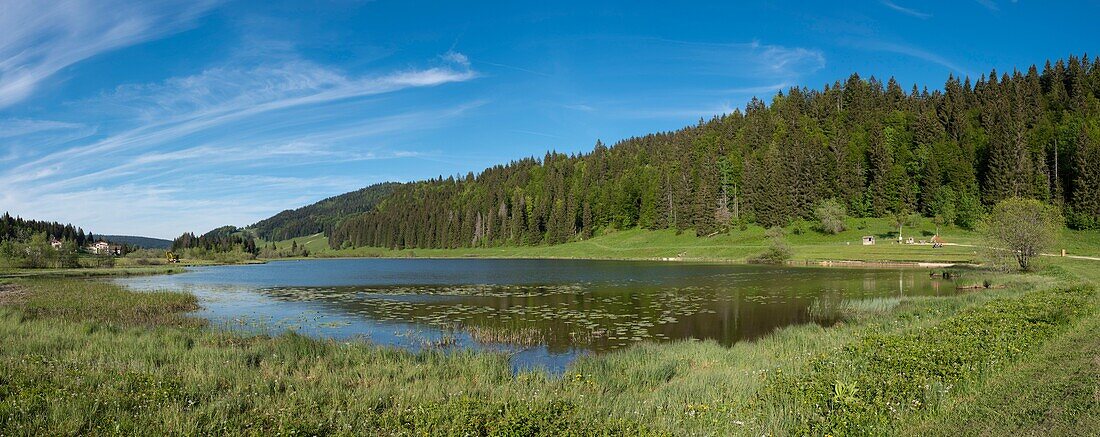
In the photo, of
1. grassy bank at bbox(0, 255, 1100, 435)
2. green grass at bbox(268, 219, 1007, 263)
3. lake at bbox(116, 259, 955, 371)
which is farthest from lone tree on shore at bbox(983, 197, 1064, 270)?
grassy bank at bbox(0, 255, 1100, 435)

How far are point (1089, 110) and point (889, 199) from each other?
4415cm

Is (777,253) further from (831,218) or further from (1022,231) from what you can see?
(1022,231)

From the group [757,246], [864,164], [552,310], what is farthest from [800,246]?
[552,310]

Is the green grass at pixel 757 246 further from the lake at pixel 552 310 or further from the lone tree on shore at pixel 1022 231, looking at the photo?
the lake at pixel 552 310

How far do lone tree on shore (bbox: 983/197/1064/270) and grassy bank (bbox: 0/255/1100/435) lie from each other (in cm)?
3341

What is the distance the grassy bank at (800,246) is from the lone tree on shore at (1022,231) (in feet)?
21.8

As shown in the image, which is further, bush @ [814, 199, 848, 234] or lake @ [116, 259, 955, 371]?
bush @ [814, 199, 848, 234]

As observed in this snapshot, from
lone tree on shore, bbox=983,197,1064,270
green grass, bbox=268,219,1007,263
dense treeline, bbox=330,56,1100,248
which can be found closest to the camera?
lone tree on shore, bbox=983,197,1064,270

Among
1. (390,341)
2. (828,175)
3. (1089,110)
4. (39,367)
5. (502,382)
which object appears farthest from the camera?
(828,175)

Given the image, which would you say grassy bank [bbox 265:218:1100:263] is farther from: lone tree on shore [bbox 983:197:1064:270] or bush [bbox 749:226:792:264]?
lone tree on shore [bbox 983:197:1064:270]

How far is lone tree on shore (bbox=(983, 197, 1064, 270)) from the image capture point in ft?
162

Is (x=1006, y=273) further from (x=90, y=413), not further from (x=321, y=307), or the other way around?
(x=90, y=413)

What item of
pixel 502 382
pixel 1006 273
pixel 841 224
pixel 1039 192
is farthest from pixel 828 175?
pixel 502 382

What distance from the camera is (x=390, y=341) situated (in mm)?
24766
